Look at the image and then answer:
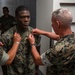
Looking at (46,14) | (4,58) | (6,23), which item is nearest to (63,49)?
(4,58)

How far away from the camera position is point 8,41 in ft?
6.11

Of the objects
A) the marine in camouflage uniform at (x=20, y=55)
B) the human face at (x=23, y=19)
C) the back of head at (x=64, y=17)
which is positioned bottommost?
the marine in camouflage uniform at (x=20, y=55)

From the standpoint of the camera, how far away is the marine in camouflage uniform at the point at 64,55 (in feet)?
4.54

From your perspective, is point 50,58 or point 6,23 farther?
point 6,23

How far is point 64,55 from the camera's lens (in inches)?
54.6

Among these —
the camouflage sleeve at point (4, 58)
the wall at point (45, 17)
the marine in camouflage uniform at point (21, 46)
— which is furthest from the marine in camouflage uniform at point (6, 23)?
the camouflage sleeve at point (4, 58)

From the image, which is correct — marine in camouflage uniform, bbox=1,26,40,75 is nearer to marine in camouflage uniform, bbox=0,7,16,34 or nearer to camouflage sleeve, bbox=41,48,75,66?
camouflage sleeve, bbox=41,48,75,66

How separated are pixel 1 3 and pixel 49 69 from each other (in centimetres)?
336

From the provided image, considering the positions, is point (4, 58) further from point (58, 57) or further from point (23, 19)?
point (23, 19)

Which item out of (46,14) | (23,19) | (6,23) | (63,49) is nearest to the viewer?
(63,49)

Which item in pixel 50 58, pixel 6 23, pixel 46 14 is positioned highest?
pixel 46 14

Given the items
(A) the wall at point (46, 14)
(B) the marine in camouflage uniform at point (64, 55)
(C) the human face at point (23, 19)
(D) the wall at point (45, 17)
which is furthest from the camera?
(D) the wall at point (45, 17)

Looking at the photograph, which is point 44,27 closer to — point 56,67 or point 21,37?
point 21,37

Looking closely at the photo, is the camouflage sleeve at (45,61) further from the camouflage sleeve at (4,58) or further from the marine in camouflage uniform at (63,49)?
the camouflage sleeve at (4,58)
